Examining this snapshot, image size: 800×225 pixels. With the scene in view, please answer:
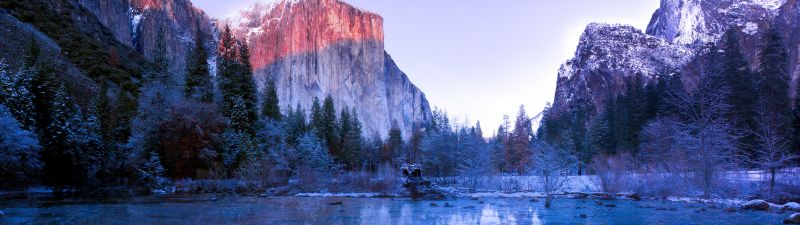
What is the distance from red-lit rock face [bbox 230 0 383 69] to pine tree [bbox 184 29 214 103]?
7894 centimetres

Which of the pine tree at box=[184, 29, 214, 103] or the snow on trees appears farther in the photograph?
the pine tree at box=[184, 29, 214, 103]

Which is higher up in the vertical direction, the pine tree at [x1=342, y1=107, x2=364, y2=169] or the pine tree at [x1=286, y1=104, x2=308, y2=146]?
the pine tree at [x1=286, y1=104, x2=308, y2=146]

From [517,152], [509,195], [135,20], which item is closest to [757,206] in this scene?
[509,195]

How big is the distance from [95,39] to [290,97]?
46781 millimetres

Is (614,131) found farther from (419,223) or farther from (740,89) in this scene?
(419,223)

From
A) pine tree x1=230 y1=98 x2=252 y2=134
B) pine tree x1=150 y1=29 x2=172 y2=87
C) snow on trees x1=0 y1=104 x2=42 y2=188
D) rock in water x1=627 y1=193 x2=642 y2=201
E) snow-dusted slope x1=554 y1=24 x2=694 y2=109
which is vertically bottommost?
rock in water x1=627 y1=193 x2=642 y2=201

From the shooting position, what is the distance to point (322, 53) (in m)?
120

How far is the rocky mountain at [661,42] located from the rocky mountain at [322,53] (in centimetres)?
4729

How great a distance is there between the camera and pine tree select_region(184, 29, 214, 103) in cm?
3825

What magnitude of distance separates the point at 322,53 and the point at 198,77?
81.5 metres

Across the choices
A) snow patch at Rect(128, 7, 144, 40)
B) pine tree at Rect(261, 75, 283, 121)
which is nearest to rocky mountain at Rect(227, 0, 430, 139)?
snow patch at Rect(128, 7, 144, 40)

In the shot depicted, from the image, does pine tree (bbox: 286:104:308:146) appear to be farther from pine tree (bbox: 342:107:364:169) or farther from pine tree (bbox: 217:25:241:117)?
pine tree (bbox: 217:25:241:117)

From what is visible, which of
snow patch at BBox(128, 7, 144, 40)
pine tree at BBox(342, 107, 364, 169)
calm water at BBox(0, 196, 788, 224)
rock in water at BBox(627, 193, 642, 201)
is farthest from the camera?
snow patch at BBox(128, 7, 144, 40)

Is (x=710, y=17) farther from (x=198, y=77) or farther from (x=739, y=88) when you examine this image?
(x=198, y=77)
